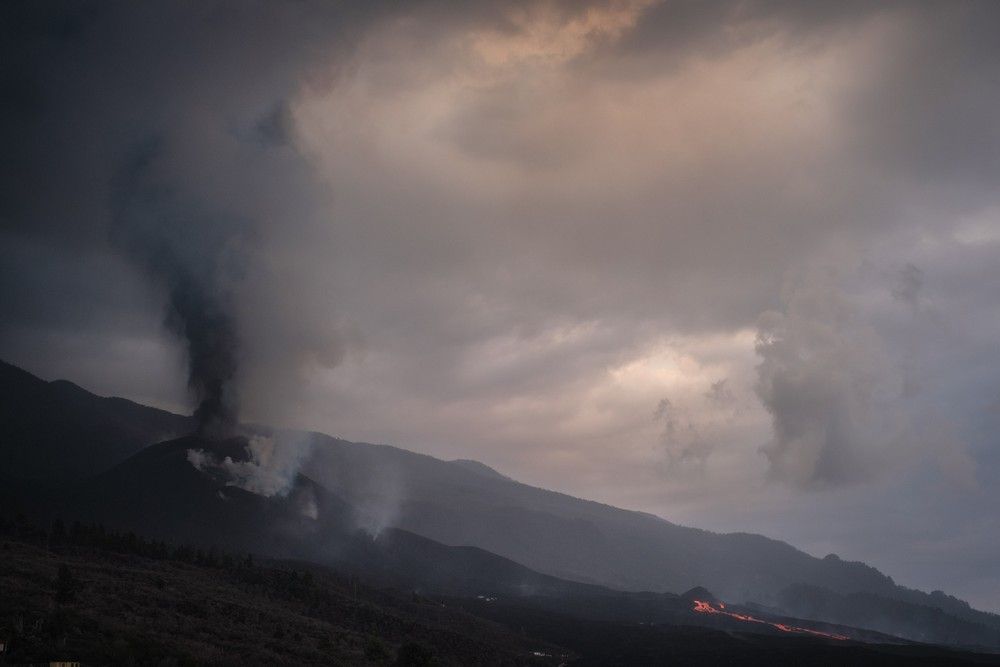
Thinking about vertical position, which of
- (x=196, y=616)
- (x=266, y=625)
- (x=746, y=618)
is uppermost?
(x=196, y=616)

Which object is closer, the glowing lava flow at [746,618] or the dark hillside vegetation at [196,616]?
the dark hillside vegetation at [196,616]

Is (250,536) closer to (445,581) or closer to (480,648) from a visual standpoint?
(445,581)

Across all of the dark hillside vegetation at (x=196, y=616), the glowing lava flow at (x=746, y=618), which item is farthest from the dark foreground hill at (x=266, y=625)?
the glowing lava flow at (x=746, y=618)

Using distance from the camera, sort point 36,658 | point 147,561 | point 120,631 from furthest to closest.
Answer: point 147,561 → point 120,631 → point 36,658

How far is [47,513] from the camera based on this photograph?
17038cm

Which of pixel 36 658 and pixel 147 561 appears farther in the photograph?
pixel 147 561

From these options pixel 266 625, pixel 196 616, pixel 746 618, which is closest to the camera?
pixel 196 616

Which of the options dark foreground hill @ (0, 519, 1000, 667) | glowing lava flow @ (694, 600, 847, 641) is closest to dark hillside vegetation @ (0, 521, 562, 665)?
dark foreground hill @ (0, 519, 1000, 667)

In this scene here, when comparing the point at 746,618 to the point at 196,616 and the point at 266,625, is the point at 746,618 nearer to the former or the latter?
the point at 266,625

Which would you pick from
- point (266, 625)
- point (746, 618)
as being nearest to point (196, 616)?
point (266, 625)

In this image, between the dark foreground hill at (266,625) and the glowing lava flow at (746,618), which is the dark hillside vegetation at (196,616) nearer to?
the dark foreground hill at (266,625)

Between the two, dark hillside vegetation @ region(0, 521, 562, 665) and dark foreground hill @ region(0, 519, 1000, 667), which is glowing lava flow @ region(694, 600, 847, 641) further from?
dark hillside vegetation @ region(0, 521, 562, 665)

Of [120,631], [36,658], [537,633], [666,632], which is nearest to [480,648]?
[537,633]

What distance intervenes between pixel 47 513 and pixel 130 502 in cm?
2195
